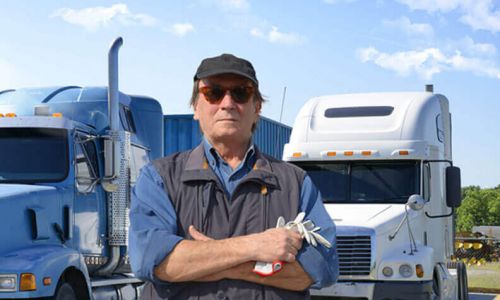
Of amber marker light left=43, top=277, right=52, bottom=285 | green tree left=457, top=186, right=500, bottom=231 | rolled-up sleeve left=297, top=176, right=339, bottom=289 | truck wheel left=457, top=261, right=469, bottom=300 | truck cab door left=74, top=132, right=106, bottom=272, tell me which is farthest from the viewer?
green tree left=457, top=186, right=500, bottom=231

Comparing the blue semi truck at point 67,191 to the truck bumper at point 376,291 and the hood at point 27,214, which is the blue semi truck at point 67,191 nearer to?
the hood at point 27,214

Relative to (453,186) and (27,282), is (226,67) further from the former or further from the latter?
(453,186)

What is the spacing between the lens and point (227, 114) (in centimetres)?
305

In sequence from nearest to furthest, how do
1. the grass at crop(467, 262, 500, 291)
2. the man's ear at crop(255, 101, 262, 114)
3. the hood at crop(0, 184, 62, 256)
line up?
1. the man's ear at crop(255, 101, 262, 114)
2. the hood at crop(0, 184, 62, 256)
3. the grass at crop(467, 262, 500, 291)

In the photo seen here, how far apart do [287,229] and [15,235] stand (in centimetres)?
500

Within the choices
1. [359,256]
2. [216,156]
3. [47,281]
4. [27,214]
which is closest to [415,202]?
[359,256]

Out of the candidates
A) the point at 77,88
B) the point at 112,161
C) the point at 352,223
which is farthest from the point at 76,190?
the point at 352,223

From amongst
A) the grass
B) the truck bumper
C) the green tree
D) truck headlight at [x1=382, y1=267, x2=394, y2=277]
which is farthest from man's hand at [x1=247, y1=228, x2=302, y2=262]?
the green tree

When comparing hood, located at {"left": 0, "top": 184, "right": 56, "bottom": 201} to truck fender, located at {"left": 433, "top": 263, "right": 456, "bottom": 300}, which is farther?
truck fender, located at {"left": 433, "top": 263, "right": 456, "bottom": 300}

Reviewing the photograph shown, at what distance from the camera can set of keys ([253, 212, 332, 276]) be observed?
2818 mm

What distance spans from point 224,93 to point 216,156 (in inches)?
9.9

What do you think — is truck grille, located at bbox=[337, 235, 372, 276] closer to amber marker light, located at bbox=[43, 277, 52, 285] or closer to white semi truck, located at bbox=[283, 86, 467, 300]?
white semi truck, located at bbox=[283, 86, 467, 300]

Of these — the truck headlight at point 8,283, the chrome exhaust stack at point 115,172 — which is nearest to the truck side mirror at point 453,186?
the chrome exhaust stack at point 115,172

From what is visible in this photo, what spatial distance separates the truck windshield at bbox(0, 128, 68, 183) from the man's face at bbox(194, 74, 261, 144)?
5145 millimetres
